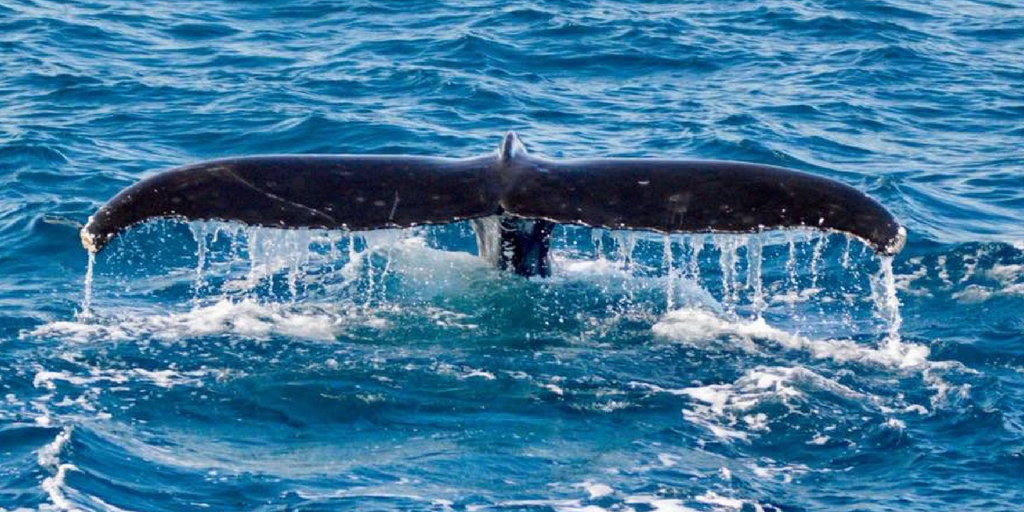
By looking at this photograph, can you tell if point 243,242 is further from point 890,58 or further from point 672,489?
point 890,58

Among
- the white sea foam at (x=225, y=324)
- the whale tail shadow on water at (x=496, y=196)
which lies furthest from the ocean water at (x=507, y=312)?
the whale tail shadow on water at (x=496, y=196)

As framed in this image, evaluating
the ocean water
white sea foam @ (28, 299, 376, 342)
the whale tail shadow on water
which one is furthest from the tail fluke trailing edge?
white sea foam @ (28, 299, 376, 342)

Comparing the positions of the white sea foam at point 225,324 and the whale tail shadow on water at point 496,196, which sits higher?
the whale tail shadow on water at point 496,196

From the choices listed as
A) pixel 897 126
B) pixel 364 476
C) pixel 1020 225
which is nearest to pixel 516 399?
pixel 364 476

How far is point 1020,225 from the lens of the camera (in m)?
14.9

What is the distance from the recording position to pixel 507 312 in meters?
11.1

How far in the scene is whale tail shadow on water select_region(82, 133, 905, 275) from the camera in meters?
9.20

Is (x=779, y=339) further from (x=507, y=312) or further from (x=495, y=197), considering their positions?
(x=495, y=197)

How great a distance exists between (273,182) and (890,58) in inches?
558

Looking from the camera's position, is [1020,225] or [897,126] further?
[897,126]

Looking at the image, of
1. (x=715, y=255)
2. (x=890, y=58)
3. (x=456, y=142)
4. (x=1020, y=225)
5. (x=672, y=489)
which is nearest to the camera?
(x=672, y=489)

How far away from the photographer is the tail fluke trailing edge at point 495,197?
9203 mm

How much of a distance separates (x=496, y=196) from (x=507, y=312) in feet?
5.90

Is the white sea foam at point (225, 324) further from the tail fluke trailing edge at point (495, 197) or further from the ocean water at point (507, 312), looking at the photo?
the tail fluke trailing edge at point (495, 197)
